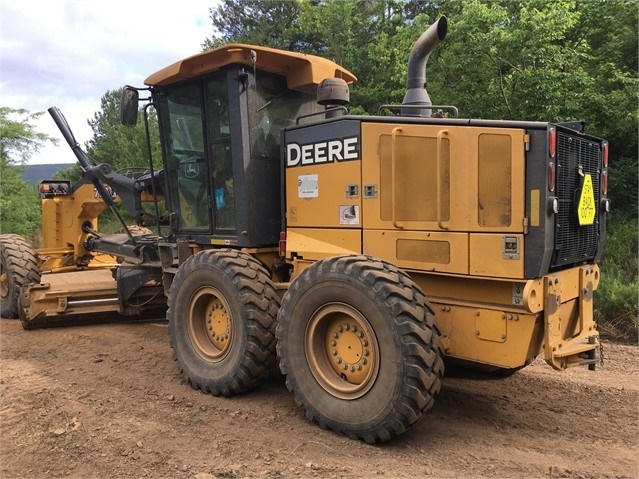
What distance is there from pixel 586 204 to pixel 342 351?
2.03 meters

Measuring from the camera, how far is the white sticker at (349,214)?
13.9ft

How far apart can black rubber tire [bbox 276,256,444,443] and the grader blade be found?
359cm

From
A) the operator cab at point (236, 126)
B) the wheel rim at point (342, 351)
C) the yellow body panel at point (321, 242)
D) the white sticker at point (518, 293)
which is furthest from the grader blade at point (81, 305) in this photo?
the white sticker at point (518, 293)

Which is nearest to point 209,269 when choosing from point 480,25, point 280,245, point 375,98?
point 280,245

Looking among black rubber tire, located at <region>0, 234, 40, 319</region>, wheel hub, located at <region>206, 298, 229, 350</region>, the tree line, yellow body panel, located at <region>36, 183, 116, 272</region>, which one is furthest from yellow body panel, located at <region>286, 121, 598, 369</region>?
black rubber tire, located at <region>0, 234, 40, 319</region>

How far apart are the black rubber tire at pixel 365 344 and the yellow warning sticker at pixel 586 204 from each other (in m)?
1.30

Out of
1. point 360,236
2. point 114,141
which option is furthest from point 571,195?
point 114,141

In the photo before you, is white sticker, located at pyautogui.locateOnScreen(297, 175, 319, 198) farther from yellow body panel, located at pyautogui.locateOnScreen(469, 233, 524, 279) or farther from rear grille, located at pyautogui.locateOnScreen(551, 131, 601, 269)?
rear grille, located at pyautogui.locateOnScreen(551, 131, 601, 269)

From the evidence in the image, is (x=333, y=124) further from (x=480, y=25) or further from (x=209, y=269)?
(x=480, y=25)

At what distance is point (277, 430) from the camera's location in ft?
12.6

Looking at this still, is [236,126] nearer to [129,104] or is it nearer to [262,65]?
[262,65]

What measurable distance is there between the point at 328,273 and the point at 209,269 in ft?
4.53

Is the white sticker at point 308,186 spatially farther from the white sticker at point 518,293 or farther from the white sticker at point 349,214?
the white sticker at point 518,293

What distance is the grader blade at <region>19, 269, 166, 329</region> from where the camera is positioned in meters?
6.80
